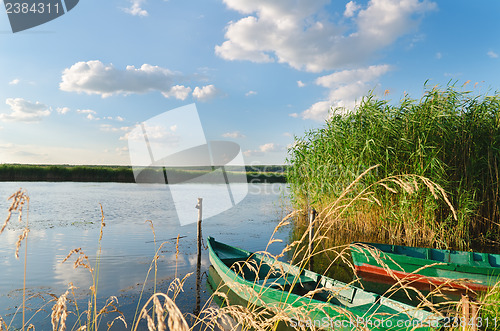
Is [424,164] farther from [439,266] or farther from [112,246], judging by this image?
[112,246]

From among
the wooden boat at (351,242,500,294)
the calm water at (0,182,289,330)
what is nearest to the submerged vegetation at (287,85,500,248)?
the wooden boat at (351,242,500,294)

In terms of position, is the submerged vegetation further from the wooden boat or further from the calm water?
the calm water

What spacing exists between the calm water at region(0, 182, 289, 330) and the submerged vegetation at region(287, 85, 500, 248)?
4.01 m

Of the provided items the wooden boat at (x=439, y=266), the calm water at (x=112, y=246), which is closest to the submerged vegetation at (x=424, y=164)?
the wooden boat at (x=439, y=266)

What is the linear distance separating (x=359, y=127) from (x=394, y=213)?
303cm

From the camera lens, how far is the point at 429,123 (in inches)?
373

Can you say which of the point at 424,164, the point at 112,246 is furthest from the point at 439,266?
the point at 112,246

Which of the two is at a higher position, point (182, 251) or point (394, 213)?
point (394, 213)

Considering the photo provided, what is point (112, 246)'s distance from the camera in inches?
468

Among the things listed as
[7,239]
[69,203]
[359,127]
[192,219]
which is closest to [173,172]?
[69,203]

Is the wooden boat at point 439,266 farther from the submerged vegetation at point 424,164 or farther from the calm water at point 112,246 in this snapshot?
the calm water at point 112,246

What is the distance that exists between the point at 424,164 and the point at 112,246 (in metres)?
11.3

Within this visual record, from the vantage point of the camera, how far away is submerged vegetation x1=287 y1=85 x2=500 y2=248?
30.5 feet

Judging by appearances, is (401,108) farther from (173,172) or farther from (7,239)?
(173,172)
